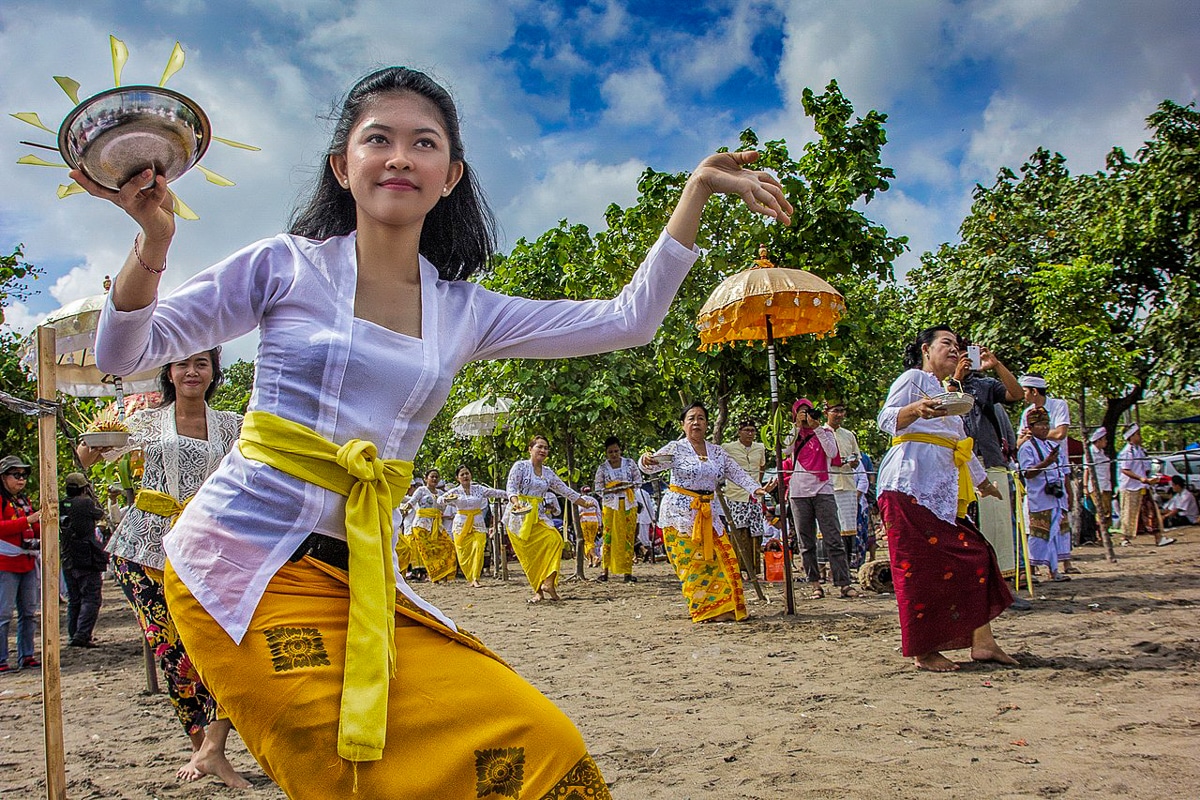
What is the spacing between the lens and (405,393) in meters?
1.81

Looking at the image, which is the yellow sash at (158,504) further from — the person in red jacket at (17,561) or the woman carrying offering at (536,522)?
the woman carrying offering at (536,522)

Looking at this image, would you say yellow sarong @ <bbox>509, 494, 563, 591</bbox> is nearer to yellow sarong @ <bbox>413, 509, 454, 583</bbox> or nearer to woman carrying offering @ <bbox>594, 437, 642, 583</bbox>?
woman carrying offering @ <bbox>594, 437, 642, 583</bbox>

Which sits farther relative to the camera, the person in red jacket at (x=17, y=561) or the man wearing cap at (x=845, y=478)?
the man wearing cap at (x=845, y=478)

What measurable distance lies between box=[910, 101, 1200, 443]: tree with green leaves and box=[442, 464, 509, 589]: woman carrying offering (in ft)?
32.3

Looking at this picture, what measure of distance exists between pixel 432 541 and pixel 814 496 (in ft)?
29.5

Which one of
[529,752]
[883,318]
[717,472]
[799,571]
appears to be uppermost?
[883,318]

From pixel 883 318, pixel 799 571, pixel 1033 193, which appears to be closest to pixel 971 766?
pixel 799 571

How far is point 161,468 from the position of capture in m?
4.38

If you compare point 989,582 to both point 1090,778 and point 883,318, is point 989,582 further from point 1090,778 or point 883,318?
point 883,318

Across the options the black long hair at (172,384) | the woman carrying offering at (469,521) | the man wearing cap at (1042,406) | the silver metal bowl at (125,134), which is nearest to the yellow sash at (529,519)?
the woman carrying offering at (469,521)

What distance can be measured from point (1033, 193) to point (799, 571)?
11.5 meters

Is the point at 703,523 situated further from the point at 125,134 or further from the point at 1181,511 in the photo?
the point at 1181,511

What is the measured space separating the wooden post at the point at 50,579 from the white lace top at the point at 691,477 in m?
5.68

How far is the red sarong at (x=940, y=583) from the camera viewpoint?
5.60 metres
